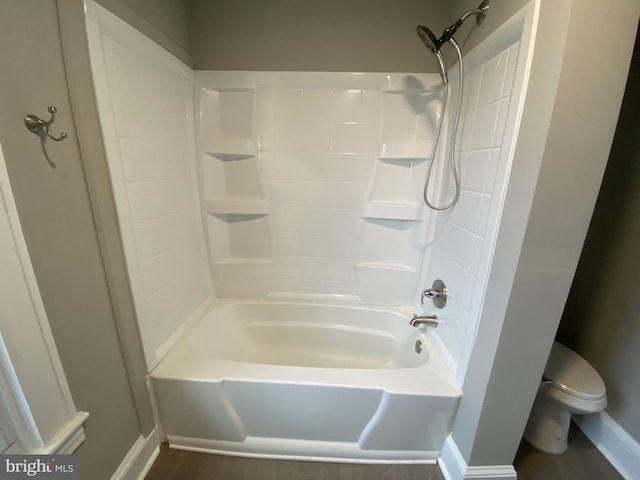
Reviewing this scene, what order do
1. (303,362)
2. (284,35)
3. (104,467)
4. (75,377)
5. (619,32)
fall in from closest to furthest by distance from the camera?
(619,32) < (75,377) < (104,467) < (284,35) < (303,362)

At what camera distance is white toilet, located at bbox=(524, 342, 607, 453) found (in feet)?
3.80

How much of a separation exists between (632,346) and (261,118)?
2180mm

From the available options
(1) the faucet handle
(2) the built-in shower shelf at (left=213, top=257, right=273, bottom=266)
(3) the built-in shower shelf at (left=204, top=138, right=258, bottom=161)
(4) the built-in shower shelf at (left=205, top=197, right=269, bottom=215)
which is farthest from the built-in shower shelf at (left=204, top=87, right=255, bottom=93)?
(1) the faucet handle

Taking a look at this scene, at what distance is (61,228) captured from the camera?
0.78 meters

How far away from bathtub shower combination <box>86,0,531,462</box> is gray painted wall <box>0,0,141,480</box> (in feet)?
0.41

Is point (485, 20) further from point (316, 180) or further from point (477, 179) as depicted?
point (316, 180)

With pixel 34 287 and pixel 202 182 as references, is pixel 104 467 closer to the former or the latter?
pixel 34 287

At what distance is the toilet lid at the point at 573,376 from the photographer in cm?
116

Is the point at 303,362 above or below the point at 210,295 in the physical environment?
below

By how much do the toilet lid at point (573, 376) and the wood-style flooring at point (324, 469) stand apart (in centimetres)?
38

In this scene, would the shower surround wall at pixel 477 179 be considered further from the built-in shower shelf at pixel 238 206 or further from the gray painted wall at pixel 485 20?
the built-in shower shelf at pixel 238 206

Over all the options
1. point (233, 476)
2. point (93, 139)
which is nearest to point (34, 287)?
point (93, 139)

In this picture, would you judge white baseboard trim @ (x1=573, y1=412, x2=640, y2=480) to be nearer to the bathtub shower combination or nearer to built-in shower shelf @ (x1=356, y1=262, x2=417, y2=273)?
the bathtub shower combination

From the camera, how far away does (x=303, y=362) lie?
1.69 m
